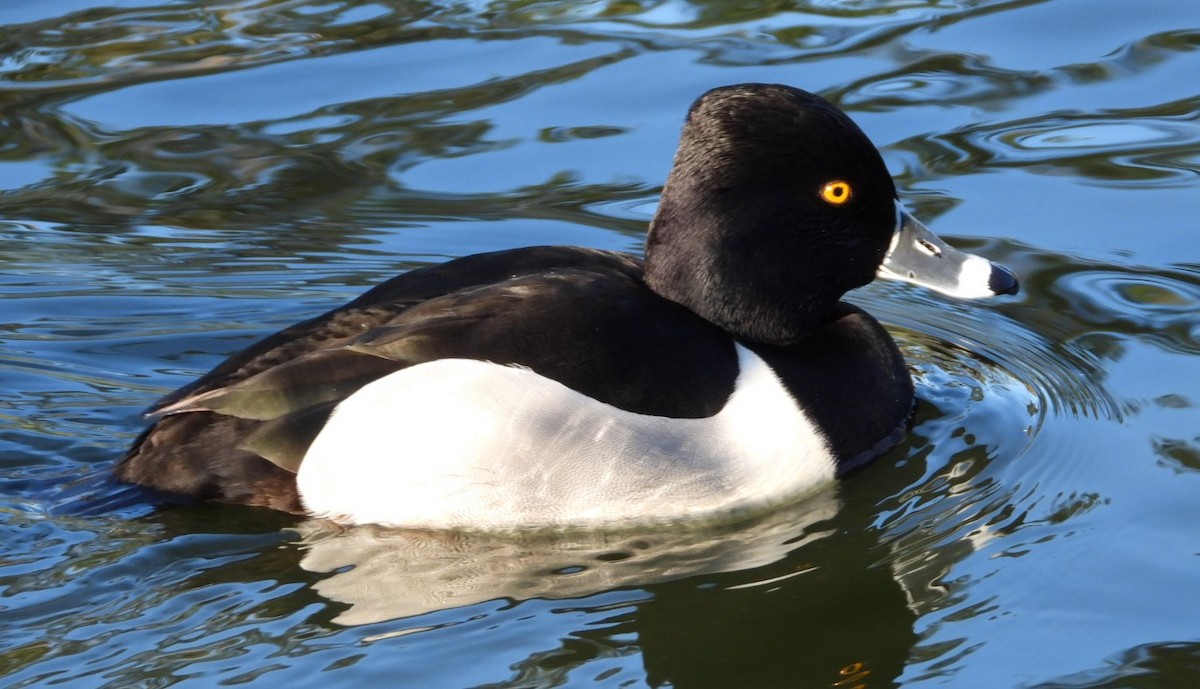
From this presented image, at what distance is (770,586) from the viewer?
486 centimetres

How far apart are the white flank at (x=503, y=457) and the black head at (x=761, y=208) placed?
462 mm

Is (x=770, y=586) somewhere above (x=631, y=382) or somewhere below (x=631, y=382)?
below

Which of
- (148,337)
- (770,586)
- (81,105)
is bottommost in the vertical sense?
(770,586)

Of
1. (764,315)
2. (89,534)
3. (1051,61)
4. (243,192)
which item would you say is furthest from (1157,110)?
(89,534)

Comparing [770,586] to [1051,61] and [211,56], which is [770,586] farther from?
[211,56]

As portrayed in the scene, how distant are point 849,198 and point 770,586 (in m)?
1.36

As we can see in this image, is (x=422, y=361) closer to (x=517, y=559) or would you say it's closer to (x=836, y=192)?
(x=517, y=559)

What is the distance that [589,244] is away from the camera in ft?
24.3

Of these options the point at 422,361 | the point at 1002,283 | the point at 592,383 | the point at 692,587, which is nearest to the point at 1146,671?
the point at 692,587

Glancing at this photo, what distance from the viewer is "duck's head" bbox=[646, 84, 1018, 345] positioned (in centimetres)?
539

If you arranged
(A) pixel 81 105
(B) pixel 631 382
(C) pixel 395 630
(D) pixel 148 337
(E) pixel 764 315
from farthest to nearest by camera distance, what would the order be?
(A) pixel 81 105, (D) pixel 148 337, (E) pixel 764 315, (B) pixel 631 382, (C) pixel 395 630

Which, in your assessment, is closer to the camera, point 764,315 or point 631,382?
point 631,382

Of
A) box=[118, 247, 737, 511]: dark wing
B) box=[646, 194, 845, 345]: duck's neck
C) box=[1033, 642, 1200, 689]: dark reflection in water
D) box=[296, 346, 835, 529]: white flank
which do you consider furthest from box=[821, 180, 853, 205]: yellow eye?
box=[1033, 642, 1200, 689]: dark reflection in water

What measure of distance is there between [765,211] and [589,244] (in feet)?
6.69
